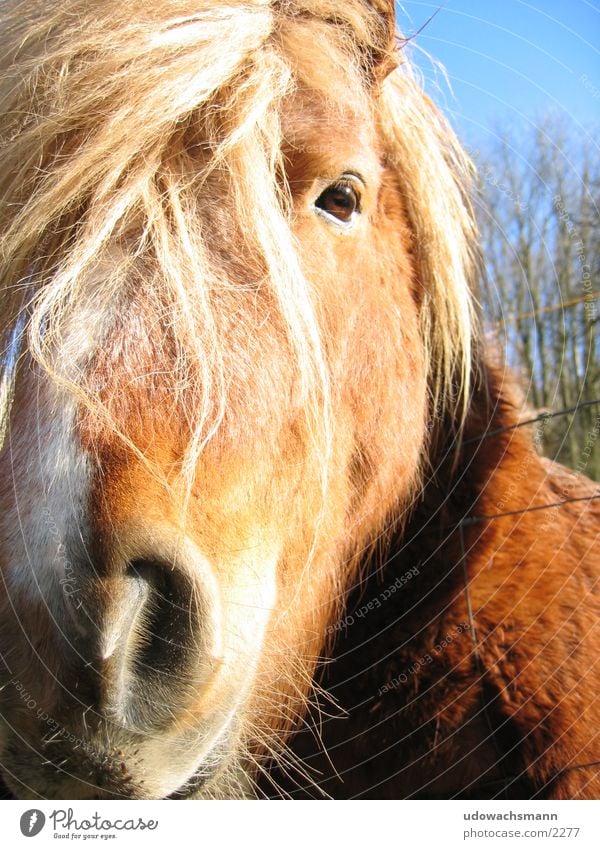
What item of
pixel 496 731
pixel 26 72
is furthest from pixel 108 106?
pixel 496 731

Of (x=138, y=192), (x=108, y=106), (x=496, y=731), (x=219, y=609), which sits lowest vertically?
(x=496, y=731)

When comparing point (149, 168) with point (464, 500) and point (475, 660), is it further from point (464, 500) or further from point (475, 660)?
point (475, 660)

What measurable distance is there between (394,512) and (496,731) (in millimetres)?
419

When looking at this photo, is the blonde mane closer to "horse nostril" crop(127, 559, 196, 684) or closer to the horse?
the horse

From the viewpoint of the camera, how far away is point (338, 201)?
3.94 feet

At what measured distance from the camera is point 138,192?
1021 mm

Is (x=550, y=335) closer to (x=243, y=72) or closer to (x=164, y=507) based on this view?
(x=243, y=72)

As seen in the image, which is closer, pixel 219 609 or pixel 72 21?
pixel 219 609

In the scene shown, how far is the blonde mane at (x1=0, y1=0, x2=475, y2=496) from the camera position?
97 centimetres
